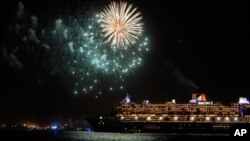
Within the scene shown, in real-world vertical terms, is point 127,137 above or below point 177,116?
below

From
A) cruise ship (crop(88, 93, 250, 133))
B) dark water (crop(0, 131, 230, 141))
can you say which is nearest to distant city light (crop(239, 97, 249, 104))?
cruise ship (crop(88, 93, 250, 133))

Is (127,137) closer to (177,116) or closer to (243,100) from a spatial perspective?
(177,116)

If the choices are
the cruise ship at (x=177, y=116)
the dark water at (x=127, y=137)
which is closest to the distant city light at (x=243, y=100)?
the cruise ship at (x=177, y=116)

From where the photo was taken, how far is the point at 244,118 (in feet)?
374

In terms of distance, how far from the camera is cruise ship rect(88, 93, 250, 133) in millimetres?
114688

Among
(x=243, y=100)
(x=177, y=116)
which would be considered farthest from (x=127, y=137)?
(x=243, y=100)

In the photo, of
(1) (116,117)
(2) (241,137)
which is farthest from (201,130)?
(2) (241,137)

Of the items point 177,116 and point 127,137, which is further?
point 177,116

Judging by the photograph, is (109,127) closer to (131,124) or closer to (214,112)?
(131,124)

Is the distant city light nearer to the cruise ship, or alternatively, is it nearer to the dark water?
the cruise ship

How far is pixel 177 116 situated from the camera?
116 m

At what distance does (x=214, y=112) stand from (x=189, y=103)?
660cm

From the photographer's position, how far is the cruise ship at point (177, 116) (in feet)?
376

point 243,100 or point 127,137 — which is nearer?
point 127,137
